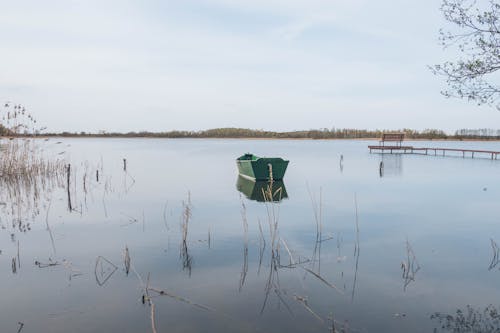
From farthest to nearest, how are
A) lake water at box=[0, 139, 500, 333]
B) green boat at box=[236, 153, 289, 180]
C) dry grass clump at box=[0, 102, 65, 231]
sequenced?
green boat at box=[236, 153, 289, 180]
dry grass clump at box=[0, 102, 65, 231]
lake water at box=[0, 139, 500, 333]

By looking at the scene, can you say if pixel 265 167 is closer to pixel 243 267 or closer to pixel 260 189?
pixel 260 189

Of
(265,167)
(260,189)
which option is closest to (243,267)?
(260,189)

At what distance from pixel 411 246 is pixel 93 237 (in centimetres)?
818

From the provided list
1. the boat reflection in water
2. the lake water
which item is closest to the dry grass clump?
the lake water

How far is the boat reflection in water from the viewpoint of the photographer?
17672 mm

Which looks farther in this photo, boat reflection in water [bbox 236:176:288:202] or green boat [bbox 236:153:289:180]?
green boat [bbox 236:153:289:180]

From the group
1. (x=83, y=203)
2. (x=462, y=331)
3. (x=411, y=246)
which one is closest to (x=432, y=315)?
(x=462, y=331)

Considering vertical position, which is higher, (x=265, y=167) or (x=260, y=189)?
(x=265, y=167)

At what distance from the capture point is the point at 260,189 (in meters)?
20.2

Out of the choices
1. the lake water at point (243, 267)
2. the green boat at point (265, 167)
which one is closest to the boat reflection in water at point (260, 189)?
the green boat at point (265, 167)

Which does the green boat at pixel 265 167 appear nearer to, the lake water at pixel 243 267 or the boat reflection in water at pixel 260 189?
the boat reflection in water at pixel 260 189

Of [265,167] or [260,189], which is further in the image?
[265,167]

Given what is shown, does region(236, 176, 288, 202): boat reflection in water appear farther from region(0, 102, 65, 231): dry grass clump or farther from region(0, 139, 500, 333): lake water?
region(0, 102, 65, 231): dry grass clump

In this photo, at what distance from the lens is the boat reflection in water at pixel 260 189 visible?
1767 centimetres
